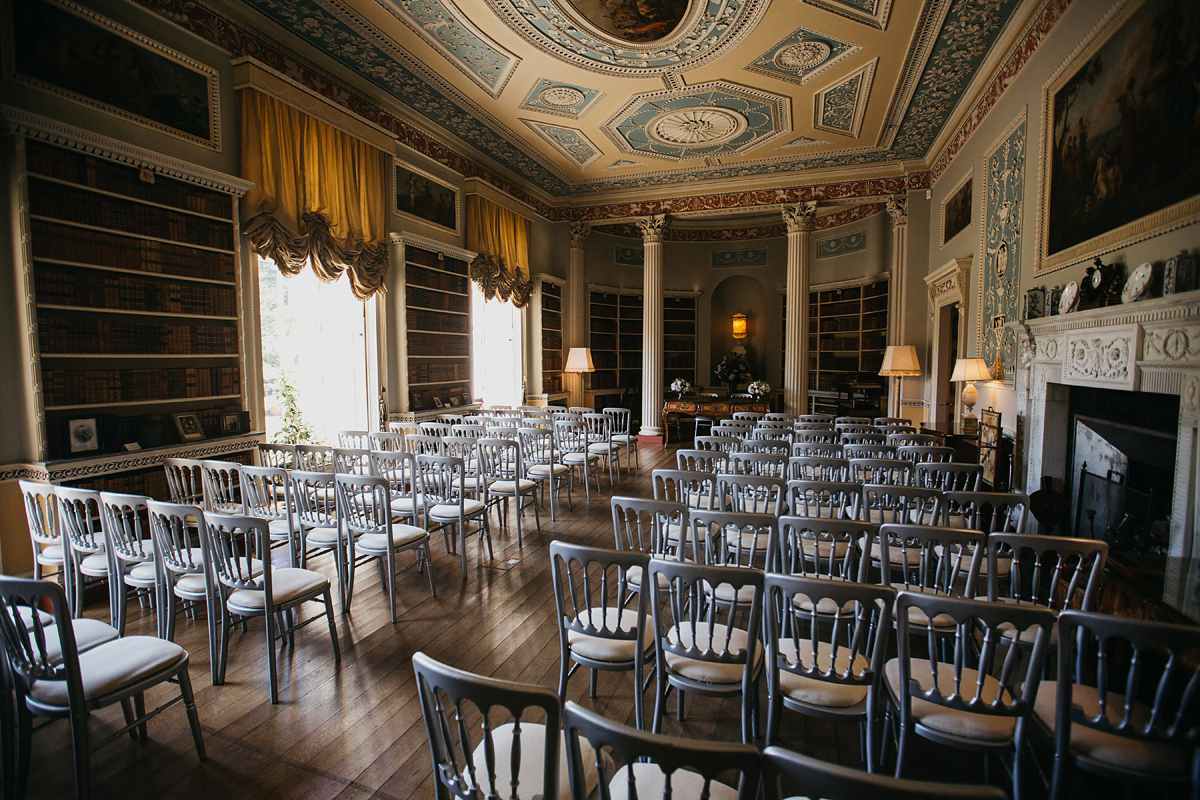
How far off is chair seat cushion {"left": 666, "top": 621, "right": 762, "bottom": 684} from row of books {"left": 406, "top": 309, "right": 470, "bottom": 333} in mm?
6098

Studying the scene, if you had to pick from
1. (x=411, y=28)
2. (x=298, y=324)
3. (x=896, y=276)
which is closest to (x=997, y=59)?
(x=896, y=276)

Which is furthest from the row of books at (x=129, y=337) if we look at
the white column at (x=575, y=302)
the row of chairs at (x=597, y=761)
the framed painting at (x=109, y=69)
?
the white column at (x=575, y=302)

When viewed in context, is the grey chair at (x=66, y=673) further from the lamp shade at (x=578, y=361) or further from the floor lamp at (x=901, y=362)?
the floor lamp at (x=901, y=362)

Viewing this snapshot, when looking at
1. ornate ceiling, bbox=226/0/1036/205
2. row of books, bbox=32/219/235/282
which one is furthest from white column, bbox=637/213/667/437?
row of books, bbox=32/219/235/282

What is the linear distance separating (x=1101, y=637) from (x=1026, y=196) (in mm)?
5233

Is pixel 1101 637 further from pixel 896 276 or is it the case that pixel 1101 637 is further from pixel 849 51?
pixel 896 276

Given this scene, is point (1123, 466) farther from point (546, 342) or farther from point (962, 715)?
point (546, 342)

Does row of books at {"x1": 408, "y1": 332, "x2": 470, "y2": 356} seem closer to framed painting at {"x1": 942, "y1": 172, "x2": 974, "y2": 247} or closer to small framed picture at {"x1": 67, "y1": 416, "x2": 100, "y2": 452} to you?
small framed picture at {"x1": 67, "y1": 416, "x2": 100, "y2": 452}

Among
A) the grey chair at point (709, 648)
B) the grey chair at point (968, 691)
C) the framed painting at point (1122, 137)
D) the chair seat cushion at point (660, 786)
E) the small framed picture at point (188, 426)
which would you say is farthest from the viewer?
the small framed picture at point (188, 426)

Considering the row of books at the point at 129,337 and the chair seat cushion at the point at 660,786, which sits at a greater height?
the row of books at the point at 129,337

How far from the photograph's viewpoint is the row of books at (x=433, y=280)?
7297 mm

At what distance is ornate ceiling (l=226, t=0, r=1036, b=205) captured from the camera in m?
5.42

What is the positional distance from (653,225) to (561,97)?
4.21 m

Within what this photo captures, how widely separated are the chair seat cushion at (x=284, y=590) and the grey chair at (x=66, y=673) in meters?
0.52
